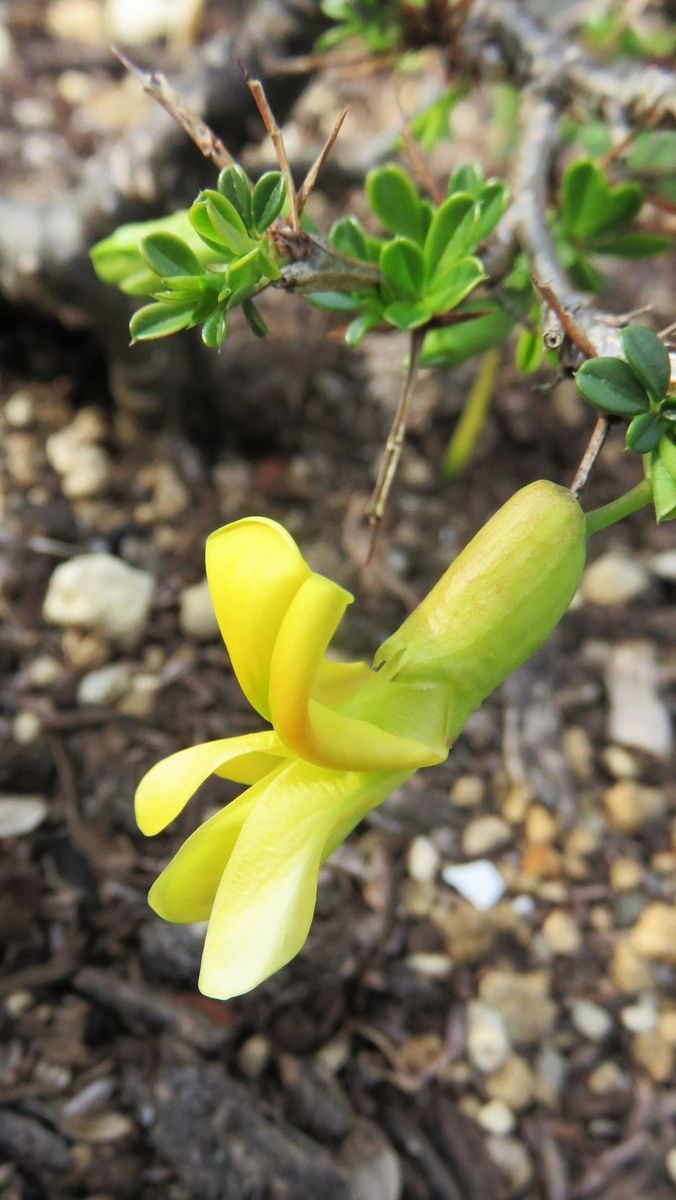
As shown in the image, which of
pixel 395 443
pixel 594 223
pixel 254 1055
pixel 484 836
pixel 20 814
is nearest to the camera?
pixel 395 443

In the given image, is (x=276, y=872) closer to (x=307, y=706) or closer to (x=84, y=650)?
(x=307, y=706)

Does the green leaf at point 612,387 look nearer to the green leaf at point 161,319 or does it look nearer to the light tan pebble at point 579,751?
the green leaf at point 161,319

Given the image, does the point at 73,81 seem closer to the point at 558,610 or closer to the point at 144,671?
the point at 144,671

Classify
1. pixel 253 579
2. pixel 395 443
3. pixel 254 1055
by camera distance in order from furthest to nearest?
pixel 254 1055
pixel 395 443
pixel 253 579

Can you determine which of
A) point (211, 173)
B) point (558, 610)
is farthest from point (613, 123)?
point (211, 173)

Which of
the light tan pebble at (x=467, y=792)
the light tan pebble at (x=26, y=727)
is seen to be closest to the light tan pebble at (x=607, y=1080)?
the light tan pebble at (x=467, y=792)

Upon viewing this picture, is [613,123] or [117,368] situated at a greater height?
[613,123]

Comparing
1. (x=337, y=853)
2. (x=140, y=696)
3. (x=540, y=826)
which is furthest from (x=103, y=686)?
(x=540, y=826)

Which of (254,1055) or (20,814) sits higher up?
(20,814)
